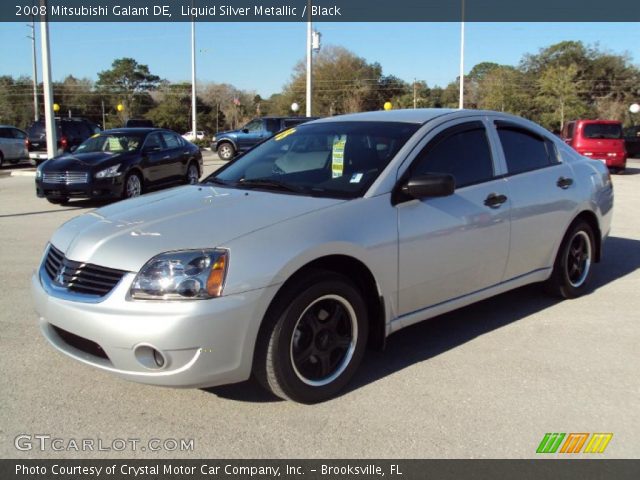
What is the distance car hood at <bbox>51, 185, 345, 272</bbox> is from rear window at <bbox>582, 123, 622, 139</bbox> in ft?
63.1

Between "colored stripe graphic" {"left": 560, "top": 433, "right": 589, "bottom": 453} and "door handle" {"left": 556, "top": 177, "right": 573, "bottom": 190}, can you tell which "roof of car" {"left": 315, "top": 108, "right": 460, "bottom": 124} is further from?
"colored stripe graphic" {"left": 560, "top": 433, "right": 589, "bottom": 453}

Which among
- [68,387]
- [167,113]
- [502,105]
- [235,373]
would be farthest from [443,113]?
[167,113]

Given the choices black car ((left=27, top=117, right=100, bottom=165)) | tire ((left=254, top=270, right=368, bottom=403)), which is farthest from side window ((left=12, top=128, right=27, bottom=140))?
tire ((left=254, top=270, right=368, bottom=403))

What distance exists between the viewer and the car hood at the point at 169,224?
3.28 meters

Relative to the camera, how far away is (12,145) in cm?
2330

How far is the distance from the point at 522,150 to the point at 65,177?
30.1ft

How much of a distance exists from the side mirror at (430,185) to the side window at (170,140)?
1060 centimetres

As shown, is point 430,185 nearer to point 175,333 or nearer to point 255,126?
point 175,333

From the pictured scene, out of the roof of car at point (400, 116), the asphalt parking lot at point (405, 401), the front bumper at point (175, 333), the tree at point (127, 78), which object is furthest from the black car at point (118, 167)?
the tree at point (127, 78)

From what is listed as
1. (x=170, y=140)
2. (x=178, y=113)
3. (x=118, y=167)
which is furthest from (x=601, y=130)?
(x=178, y=113)

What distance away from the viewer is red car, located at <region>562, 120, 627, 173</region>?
20.5 metres

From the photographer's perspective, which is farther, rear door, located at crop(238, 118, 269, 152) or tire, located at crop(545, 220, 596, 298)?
rear door, located at crop(238, 118, 269, 152)
